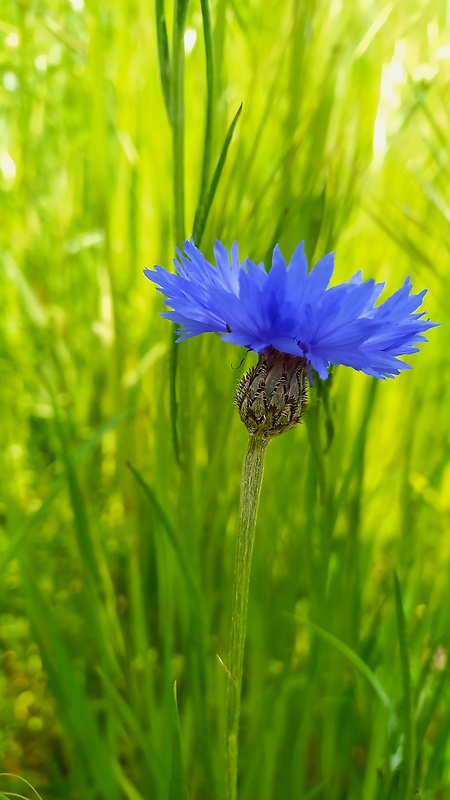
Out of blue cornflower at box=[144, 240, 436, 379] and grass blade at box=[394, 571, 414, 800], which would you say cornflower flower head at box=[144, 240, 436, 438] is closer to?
blue cornflower at box=[144, 240, 436, 379]

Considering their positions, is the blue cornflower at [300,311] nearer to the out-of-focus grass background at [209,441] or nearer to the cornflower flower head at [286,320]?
the cornflower flower head at [286,320]

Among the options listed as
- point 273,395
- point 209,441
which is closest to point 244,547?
point 273,395

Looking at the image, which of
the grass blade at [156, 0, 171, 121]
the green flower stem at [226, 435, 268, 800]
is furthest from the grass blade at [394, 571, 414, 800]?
the grass blade at [156, 0, 171, 121]

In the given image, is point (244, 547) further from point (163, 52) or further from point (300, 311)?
point (163, 52)

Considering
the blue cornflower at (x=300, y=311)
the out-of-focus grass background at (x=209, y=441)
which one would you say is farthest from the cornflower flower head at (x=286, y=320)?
the out-of-focus grass background at (x=209, y=441)

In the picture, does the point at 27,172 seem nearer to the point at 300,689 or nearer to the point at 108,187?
the point at 108,187

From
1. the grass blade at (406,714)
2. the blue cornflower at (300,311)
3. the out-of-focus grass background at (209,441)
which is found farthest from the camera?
the out-of-focus grass background at (209,441)
